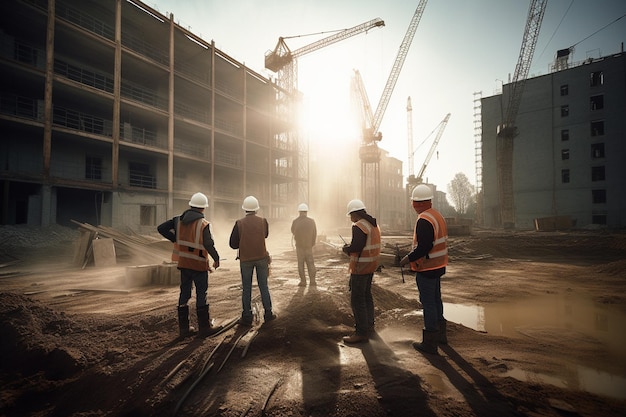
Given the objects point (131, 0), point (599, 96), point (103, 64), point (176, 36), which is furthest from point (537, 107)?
point (103, 64)

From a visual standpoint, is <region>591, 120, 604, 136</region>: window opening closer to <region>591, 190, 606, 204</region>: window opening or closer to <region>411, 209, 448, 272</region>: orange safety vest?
<region>591, 190, 606, 204</region>: window opening

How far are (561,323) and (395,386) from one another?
4161 mm

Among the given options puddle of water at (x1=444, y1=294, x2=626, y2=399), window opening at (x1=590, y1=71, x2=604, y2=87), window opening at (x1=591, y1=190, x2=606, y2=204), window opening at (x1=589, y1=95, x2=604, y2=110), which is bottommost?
puddle of water at (x1=444, y1=294, x2=626, y2=399)

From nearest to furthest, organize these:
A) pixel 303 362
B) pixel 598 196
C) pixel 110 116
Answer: pixel 303 362 < pixel 110 116 < pixel 598 196

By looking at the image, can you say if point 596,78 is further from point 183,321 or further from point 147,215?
point 147,215

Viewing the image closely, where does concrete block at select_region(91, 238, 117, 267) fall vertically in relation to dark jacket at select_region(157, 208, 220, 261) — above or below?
below

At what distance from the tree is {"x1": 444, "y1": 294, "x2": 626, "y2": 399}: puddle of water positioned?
7349 cm

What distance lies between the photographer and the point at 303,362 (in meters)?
3.27

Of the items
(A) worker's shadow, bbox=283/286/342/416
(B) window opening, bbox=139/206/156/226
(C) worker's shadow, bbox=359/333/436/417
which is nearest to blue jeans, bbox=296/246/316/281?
(A) worker's shadow, bbox=283/286/342/416

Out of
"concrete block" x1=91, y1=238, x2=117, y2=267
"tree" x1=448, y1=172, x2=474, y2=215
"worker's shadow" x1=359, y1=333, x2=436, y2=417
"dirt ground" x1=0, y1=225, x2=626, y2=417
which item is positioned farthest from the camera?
"tree" x1=448, y1=172, x2=474, y2=215

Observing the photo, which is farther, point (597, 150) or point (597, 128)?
point (597, 128)

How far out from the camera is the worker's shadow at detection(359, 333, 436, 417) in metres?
2.36

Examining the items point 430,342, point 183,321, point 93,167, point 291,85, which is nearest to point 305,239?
point 183,321

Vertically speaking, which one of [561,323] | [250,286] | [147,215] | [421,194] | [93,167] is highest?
[93,167]
